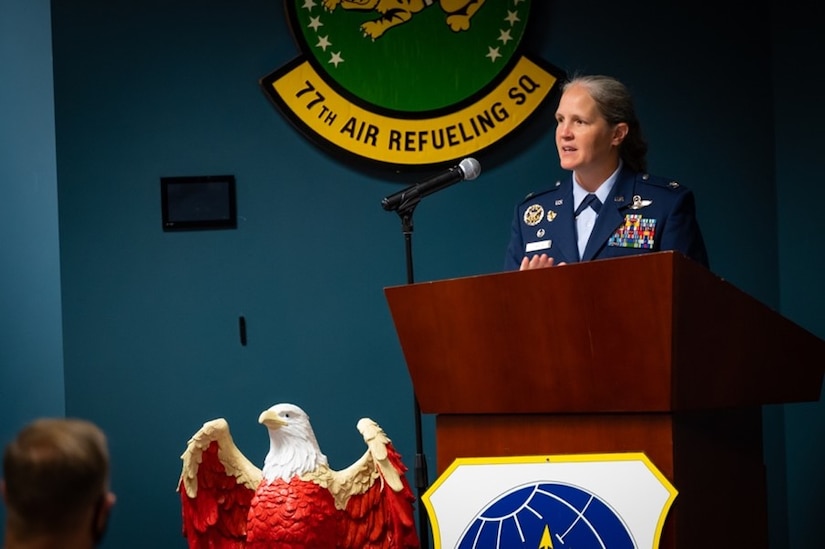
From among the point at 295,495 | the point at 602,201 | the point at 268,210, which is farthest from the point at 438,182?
the point at 268,210

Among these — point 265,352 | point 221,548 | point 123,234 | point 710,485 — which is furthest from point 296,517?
point 123,234

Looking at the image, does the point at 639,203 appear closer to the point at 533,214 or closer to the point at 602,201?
the point at 602,201

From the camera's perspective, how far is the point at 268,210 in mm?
3883

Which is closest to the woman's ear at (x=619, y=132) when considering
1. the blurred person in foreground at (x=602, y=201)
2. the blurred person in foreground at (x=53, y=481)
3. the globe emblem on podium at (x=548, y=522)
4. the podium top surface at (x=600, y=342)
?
the blurred person in foreground at (x=602, y=201)

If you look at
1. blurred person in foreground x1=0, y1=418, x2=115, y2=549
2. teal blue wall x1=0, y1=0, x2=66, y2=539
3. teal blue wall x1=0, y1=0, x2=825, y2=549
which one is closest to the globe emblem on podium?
blurred person in foreground x1=0, y1=418, x2=115, y2=549

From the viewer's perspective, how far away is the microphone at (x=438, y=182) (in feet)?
8.77

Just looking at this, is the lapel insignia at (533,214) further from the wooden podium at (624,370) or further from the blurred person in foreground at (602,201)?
the wooden podium at (624,370)

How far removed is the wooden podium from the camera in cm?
187

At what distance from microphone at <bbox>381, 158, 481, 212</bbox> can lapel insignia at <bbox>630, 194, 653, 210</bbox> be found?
0.37 metres

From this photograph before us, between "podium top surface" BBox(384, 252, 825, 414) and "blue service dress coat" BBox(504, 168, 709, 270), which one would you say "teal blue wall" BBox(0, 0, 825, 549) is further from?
"podium top surface" BBox(384, 252, 825, 414)

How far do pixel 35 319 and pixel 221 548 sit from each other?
2.52 feet

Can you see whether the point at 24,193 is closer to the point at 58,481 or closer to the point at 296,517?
the point at 296,517

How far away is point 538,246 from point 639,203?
25cm

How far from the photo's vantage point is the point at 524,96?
3861 millimetres
